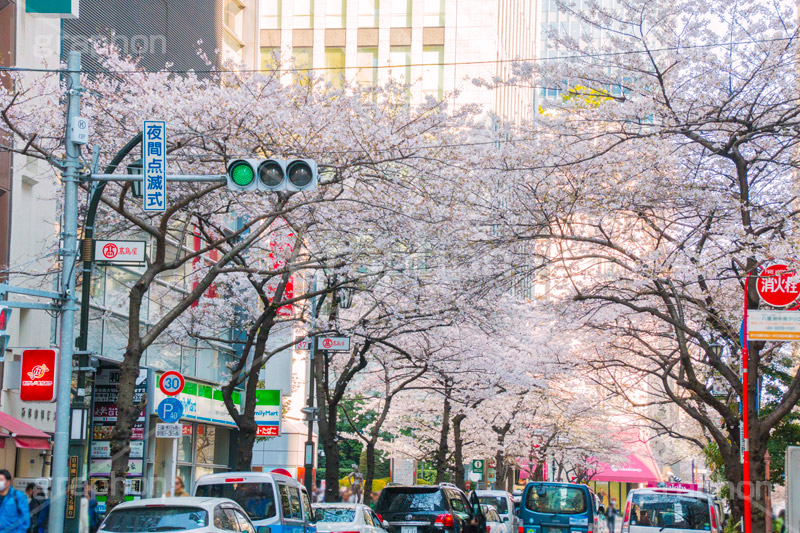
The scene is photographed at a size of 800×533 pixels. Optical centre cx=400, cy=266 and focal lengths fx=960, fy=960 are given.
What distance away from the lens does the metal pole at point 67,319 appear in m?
13.0

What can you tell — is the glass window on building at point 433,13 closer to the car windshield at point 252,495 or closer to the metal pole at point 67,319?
the metal pole at point 67,319

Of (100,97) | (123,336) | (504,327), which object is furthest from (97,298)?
(504,327)

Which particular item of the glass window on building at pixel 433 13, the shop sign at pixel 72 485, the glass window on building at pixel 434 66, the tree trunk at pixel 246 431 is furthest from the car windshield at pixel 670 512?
the glass window on building at pixel 433 13

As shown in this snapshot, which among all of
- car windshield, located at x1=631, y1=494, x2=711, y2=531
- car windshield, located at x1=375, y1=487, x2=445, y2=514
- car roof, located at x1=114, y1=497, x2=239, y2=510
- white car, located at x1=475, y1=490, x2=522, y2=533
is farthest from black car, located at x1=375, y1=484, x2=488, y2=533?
white car, located at x1=475, y1=490, x2=522, y2=533

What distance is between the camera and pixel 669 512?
18.3 metres

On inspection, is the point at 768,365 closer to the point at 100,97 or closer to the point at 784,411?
the point at 784,411

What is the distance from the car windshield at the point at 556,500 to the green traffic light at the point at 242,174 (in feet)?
41.6

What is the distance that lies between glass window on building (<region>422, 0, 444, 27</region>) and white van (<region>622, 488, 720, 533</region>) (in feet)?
131

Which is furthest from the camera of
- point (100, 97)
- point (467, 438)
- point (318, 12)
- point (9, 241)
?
point (318, 12)

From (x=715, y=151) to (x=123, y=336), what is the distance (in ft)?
57.0

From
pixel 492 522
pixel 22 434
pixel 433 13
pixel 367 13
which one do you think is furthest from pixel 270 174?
pixel 367 13

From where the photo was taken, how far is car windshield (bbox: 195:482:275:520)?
584 inches

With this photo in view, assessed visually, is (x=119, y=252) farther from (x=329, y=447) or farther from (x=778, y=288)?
(x=329, y=447)

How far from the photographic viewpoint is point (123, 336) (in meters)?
26.6
